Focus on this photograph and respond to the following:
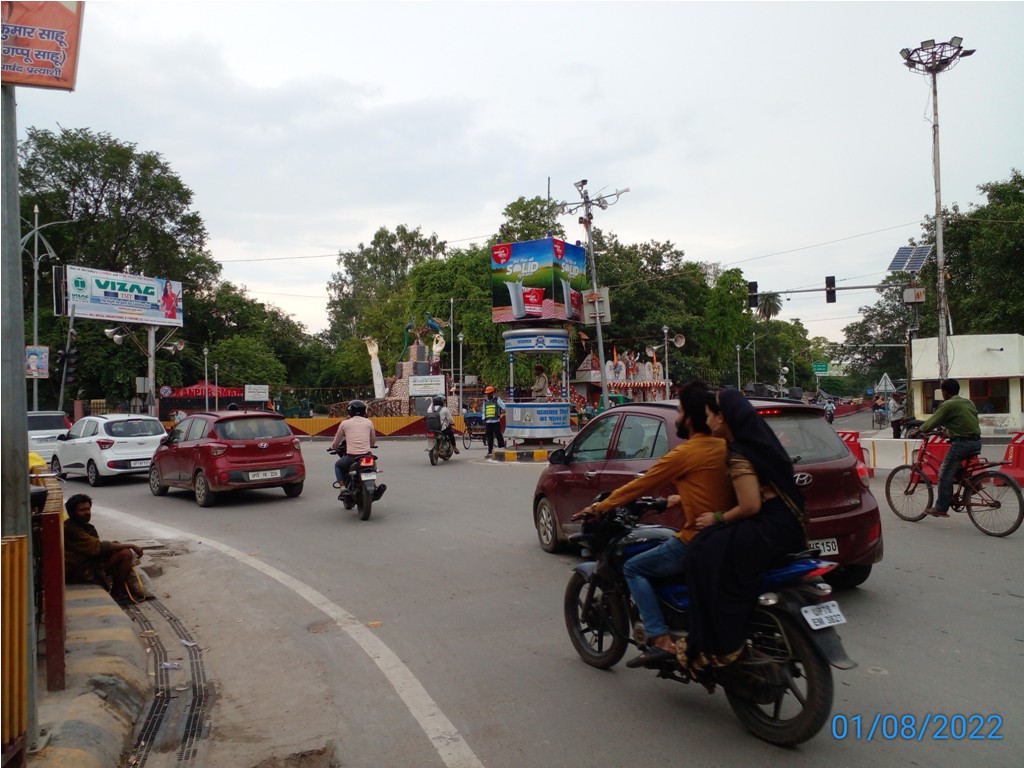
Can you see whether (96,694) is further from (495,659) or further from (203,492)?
(203,492)

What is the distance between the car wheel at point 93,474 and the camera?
54.3 feet

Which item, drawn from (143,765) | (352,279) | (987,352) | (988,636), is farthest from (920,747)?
(352,279)

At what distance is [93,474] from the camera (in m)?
16.7

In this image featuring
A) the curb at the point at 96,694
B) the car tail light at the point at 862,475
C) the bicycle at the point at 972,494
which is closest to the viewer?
the curb at the point at 96,694

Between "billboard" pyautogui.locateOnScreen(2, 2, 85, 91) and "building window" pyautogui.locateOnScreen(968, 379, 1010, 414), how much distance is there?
3983 cm

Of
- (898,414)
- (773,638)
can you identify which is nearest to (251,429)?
(773,638)

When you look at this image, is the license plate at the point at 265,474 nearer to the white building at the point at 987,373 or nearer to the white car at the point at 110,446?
the white car at the point at 110,446

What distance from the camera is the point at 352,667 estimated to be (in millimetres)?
5176

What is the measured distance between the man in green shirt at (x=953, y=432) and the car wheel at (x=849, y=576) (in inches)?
123

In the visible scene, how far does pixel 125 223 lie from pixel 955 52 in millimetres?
45283

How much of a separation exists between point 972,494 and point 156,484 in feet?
43.6

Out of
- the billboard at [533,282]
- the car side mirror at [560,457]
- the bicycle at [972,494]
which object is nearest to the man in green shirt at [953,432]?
the bicycle at [972,494]

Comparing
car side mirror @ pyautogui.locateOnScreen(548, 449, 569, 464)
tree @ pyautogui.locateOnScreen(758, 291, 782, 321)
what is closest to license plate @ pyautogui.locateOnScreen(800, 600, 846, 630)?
car side mirror @ pyautogui.locateOnScreen(548, 449, 569, 464)

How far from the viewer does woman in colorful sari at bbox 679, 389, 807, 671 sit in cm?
378
